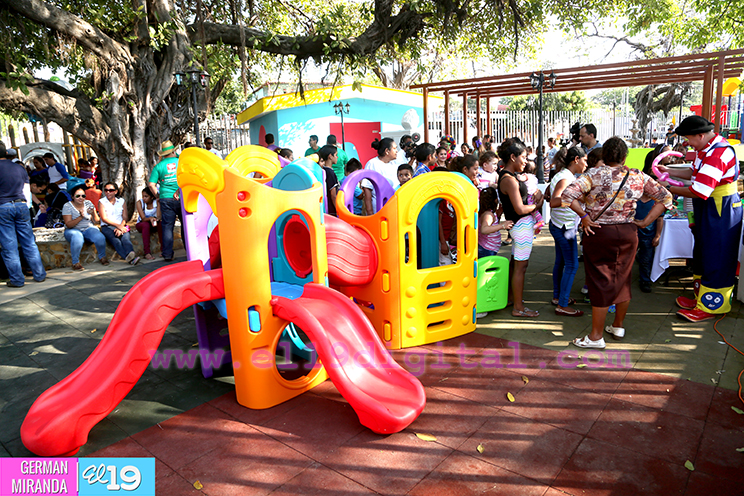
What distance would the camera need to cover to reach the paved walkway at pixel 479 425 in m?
2.79

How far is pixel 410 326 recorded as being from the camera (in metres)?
4.63

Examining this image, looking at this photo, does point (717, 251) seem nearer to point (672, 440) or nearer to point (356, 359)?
Result: point (672, 440)

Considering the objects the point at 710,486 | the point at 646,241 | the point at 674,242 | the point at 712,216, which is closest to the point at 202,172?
the point at 710,486

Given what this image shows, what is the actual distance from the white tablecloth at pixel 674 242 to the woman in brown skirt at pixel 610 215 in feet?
5.87

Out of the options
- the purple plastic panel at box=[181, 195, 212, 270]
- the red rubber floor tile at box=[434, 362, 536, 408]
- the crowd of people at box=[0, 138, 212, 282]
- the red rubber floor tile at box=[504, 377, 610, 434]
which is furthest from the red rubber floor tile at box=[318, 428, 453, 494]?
the crowd of people at box=[0, 138, 212, 282]

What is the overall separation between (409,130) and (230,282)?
Answer: 16.3 meters

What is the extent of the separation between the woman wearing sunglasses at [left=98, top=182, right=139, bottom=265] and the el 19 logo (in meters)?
5.82

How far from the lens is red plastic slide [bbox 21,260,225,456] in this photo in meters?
3.15

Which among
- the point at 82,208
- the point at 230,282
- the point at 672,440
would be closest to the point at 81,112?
the point at 82,208

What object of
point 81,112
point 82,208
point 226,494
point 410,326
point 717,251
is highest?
point 81,112

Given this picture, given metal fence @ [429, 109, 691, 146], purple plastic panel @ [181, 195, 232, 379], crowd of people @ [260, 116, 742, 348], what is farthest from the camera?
metal fence @ [429, 109, 691, 146]

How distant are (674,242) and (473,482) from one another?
4536 millimetres

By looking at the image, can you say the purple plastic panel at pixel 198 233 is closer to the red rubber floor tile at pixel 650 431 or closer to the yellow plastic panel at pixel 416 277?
the yellow plastic panel at pixel 416 277

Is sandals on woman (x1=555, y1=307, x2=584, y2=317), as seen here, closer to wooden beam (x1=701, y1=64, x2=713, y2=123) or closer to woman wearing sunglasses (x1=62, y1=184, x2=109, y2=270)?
wooden beam (x1=701, y1=64, x2=713, y2=123)
